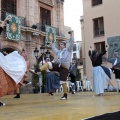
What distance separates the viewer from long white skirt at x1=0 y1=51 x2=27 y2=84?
5430 mm

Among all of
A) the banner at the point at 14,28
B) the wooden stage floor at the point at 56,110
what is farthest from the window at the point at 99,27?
the wooden stage floor at the point at 56,110

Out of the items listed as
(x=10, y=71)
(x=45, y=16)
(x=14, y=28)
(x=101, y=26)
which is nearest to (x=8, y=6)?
(x=14, y=28)

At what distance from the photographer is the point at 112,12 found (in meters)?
24.5

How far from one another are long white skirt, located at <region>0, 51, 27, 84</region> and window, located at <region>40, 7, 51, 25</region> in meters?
16.3

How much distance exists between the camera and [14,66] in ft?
18.6

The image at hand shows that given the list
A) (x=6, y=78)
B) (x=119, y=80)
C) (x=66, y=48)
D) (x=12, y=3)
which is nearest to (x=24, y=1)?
(x=12, y=3)

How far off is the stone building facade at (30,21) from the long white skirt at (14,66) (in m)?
12.0

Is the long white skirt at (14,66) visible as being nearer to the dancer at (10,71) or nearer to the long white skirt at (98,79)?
the dancer at (10,71)

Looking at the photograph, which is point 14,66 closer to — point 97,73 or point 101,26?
point 97,73

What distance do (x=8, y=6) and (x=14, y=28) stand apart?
79.1 inches

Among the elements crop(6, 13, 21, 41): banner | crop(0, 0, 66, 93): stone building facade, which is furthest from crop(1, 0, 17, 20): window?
crop(6, 13, 21, 41): banner

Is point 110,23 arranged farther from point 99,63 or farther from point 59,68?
point 59,68

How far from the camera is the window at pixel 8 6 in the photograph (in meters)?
18.1

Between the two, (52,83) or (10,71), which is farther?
(52,83)
